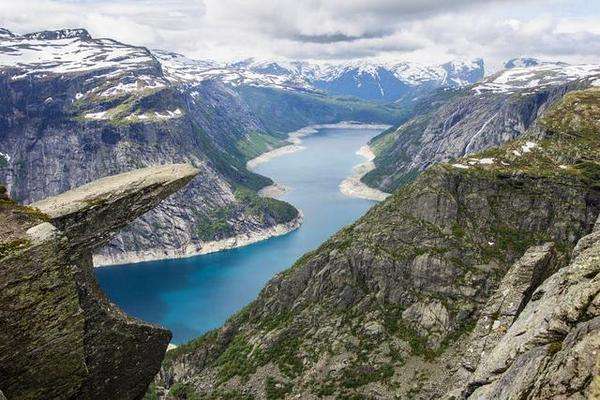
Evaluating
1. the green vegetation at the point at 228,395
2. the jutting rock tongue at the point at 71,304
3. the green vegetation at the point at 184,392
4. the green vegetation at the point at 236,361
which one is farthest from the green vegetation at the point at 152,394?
the jutting rock tongue at the point at 71,304

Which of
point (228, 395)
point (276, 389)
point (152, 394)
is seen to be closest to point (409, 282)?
point (276, 389)

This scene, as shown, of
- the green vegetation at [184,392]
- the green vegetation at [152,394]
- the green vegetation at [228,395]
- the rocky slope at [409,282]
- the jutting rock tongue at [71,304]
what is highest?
the jutting rock tongue at [71,304]

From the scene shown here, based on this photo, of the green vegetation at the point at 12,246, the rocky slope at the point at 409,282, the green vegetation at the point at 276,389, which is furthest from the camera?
the green vegetation at the point at 276,389

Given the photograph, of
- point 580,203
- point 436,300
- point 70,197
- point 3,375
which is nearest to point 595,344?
point 3,375

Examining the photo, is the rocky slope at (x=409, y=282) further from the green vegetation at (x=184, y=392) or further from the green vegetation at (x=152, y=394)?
the green vegetation at (x=152, y=394)

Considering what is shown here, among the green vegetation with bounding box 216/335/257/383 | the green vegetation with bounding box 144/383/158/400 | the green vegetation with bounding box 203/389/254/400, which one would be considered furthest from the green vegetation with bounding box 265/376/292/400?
the green vegetation with bounding box 144/383/158/400

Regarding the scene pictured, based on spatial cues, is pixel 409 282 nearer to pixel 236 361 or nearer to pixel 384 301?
pixel 384 301
